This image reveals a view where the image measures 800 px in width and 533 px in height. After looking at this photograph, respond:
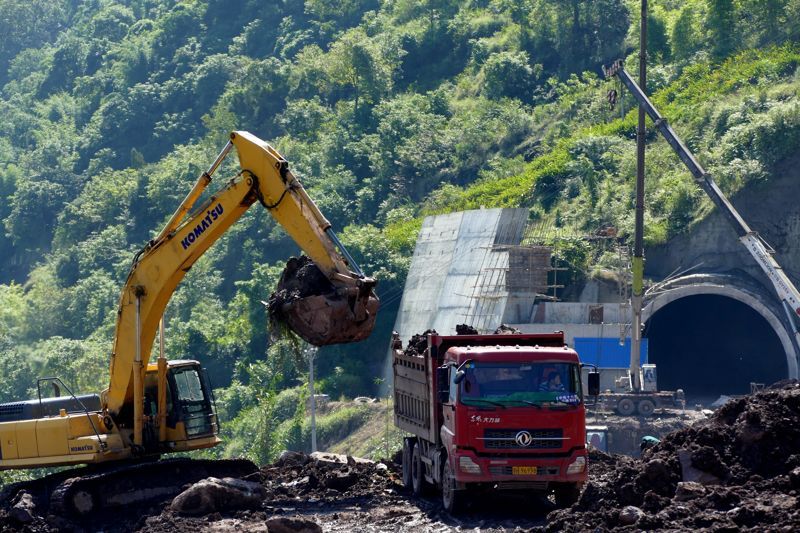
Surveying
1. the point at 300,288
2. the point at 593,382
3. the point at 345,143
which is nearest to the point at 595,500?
the point at 593,382

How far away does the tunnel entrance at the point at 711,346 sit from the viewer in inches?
2362

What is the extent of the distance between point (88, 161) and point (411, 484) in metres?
104

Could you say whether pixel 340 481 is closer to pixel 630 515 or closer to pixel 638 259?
pixel 630 515

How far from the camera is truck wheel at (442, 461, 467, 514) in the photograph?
2405 cm

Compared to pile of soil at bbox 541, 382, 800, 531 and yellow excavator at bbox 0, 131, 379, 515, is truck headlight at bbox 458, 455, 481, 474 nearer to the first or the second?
pile of soil at bbox 541, 382, 800, 531

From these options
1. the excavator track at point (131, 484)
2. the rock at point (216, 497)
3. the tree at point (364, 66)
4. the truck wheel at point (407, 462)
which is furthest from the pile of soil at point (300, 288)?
the tree at point (364, 66)

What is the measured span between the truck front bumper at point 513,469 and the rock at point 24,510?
8.09 meters

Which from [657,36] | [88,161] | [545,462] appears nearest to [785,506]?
[545,462]

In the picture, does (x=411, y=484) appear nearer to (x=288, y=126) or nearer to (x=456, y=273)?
(x=456, y=273)

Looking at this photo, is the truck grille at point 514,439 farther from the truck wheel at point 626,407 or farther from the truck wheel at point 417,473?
the truck wheel at point 626,407

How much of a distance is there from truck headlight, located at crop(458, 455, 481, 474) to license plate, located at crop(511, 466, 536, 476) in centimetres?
60

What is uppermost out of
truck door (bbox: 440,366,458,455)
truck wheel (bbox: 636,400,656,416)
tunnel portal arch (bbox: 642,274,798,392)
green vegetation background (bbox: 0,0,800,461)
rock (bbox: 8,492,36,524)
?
green vegetation background (bbox: 0,0,800,461)

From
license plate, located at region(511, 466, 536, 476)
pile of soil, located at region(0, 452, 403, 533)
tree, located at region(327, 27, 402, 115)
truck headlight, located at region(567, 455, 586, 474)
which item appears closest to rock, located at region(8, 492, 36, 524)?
pile of soil, located at region(0, 452, 403, 533)

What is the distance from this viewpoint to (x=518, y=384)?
77.7 feet
